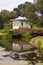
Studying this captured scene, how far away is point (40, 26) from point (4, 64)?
101 feet

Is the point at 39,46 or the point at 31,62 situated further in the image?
the point at 39,46

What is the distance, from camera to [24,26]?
53.5 m

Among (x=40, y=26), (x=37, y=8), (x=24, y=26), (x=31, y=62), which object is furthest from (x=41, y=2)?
(x=31, y=62)

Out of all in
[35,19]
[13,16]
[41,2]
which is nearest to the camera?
[41,2]

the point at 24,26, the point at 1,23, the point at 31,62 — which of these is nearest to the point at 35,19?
the point at 24,26

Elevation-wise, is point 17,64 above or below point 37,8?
below

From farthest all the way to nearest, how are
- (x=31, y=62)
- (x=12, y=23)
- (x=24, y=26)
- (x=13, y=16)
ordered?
(x=13, y=16), (x=12, y=23), (x=24, y=26), (x=31, y=62)

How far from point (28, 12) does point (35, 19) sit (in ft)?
6.41

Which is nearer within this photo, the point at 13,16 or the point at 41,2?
the point at 41,2

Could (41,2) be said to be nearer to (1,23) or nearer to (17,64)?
(1,23)

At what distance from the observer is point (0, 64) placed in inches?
631

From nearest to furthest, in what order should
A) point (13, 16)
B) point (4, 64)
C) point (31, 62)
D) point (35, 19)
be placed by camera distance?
point (4, 64) < point (31, 62) < point (35, 19) < point (13, 16)

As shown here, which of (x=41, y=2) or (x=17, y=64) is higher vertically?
(x=41, y=2)

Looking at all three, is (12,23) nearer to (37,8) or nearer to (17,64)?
(37,8)
